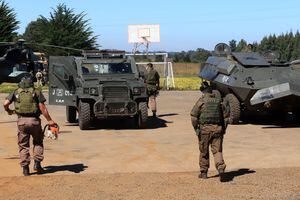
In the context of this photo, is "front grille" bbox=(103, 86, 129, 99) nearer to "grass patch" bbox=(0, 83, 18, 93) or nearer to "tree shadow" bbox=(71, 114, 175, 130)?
"tree shadow" bbox=(71, 114, 175, 130)

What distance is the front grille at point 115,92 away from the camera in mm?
14641

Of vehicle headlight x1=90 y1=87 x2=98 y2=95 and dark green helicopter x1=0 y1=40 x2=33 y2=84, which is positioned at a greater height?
dark green helicopter x1=0 y1=40 x2=33 y2=84

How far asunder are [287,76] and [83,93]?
5.32 m

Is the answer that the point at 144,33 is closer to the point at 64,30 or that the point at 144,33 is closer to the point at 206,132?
the point at 64,30

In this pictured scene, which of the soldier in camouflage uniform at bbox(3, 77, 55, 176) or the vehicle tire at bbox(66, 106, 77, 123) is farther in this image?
the vehicle tire at bbox(66, 106, 77, 123)

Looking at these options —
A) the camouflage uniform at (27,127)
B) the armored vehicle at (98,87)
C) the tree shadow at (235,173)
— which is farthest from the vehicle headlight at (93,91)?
the tree shadow at (235,173)

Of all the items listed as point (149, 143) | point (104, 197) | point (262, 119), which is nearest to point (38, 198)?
point (104, 197)

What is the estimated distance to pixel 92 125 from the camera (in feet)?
52.0

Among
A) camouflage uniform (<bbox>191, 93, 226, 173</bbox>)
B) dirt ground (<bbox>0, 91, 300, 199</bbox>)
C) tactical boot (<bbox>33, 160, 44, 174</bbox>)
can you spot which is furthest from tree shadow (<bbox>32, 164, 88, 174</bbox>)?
camouflage uniform (<bbox>191, 93, 226, 173</bbox>)

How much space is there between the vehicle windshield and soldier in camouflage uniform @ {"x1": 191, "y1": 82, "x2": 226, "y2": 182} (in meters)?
7.54

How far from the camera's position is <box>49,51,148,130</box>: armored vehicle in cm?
1457

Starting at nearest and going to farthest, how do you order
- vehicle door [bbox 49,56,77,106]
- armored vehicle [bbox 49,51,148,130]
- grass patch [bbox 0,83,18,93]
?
armored vehicle [bbox 49,51,148,130] → vehicle door [bbox 49,56,77,106] → grass patch [bbox 0,83,18,93]

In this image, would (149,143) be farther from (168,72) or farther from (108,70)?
(168,72)

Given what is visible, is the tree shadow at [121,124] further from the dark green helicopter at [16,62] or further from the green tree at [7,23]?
the green tree at [7,23]
